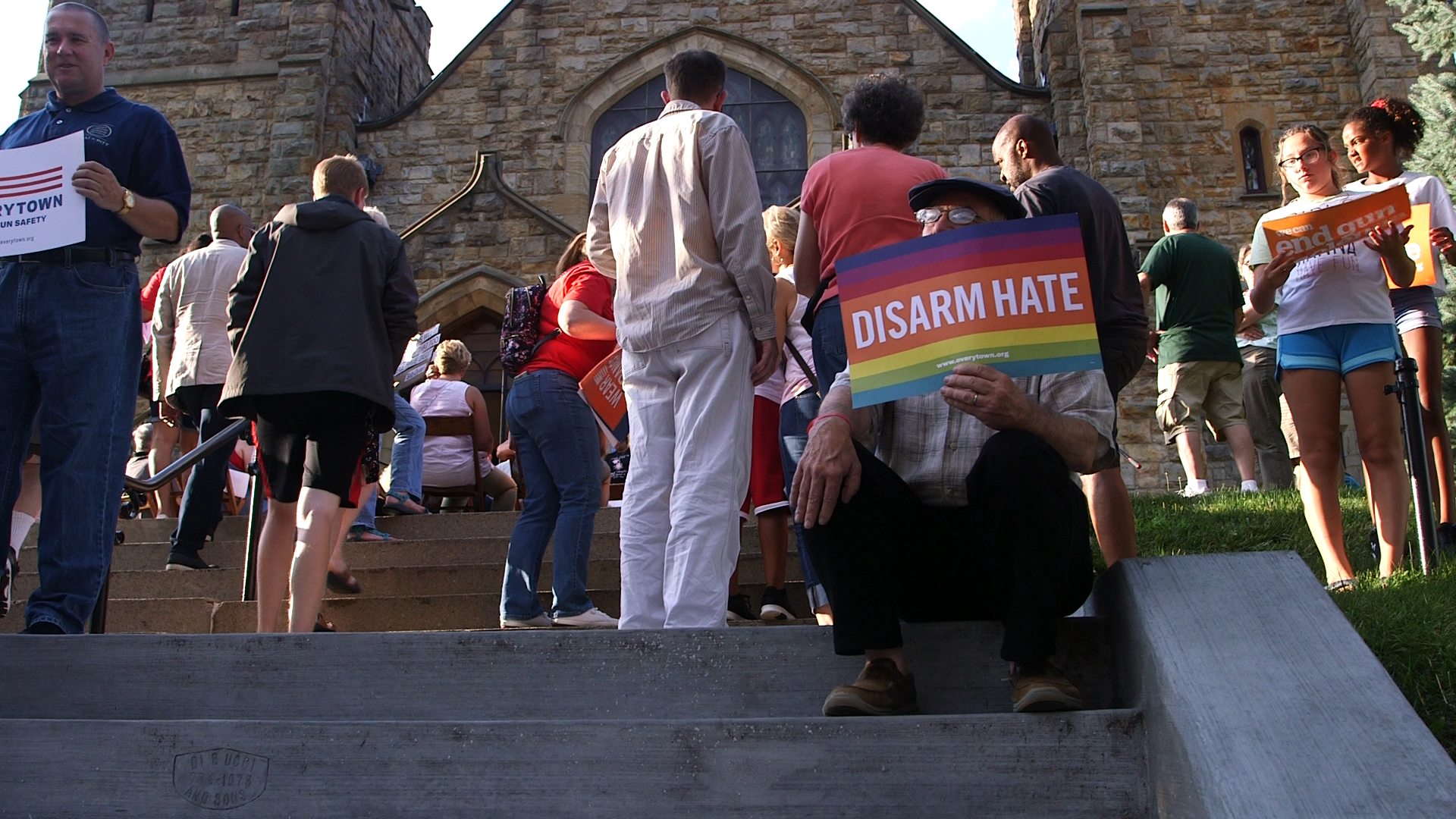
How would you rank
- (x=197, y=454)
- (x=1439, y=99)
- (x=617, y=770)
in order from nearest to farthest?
(x=617, y=770) → (x=197, y=454) → (x=1439, y=99)

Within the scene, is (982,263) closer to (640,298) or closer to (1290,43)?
(640,298)

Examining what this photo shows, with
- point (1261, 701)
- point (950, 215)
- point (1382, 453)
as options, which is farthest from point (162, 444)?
point (1261, 701)

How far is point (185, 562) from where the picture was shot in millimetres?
6426

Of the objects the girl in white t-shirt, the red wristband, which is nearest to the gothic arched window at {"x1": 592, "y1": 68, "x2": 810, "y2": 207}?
the girl in white t-shirt

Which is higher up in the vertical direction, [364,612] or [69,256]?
[69,256]

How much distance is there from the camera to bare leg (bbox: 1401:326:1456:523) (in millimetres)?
5133

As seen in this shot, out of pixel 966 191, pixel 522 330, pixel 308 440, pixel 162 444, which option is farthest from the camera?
pixel 162 444

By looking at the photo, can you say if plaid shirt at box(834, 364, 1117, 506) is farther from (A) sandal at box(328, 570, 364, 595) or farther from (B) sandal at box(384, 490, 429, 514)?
(B) sandal at box(384, 490, 429, 514)

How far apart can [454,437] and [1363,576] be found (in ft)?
17.9

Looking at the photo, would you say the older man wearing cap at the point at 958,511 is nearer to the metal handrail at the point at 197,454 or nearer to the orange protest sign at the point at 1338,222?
the orange protest sign at the point at 1338,222

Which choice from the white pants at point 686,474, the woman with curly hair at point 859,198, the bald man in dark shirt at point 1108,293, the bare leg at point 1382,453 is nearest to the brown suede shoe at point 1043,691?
the white pants at point 686,474

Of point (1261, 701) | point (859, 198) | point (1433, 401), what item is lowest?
point (1261, 701)

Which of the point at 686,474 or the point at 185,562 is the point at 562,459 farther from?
the point at 185,562

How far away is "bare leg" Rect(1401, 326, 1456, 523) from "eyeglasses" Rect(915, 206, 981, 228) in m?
3.01
